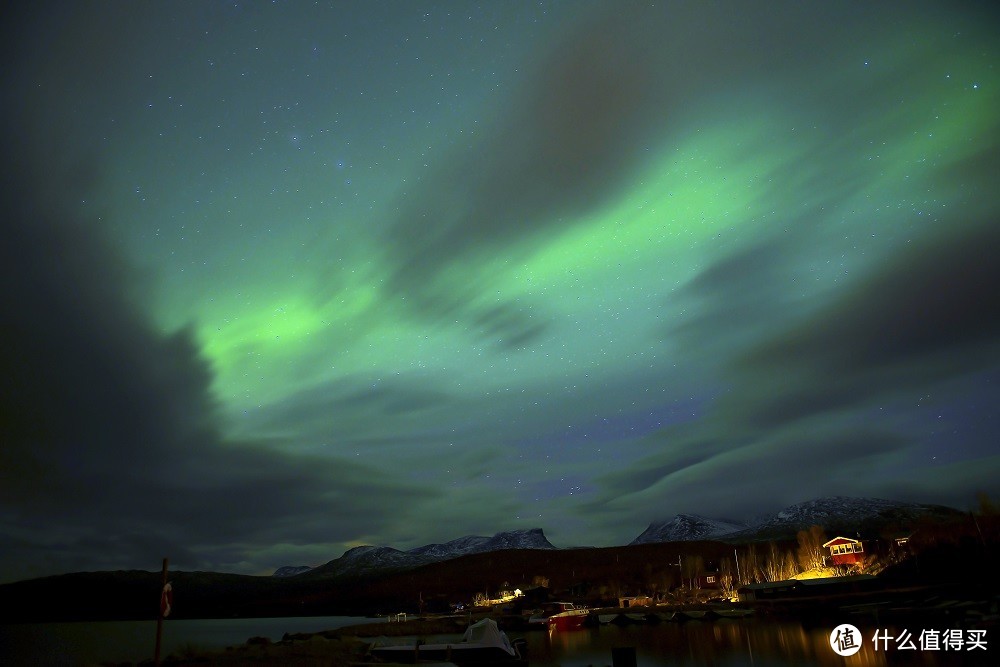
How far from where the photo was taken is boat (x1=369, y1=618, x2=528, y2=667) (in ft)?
175

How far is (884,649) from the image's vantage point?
5272cm

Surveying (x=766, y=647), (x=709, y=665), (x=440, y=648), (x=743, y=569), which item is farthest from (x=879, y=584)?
(x=743, y=569)

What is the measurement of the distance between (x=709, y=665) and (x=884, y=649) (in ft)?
47.5

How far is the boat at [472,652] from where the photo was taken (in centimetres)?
5328

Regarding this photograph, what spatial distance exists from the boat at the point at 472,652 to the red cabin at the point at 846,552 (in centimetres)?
11378

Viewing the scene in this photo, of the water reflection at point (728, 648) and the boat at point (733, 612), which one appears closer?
the water reflection at point (728, 648)

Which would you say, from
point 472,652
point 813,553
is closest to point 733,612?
point 472,652

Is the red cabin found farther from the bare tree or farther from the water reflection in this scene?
the water reflection

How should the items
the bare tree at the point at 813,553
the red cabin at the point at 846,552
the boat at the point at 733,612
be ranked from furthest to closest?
the bare tree at the point at 813,553
the red cabin at the point at 846,552
the boat at the point at 733,612

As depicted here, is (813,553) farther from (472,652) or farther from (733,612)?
(472,652)

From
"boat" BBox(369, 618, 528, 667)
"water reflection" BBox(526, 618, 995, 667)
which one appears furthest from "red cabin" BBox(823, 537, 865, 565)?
"boat" BBox(369, 618, 528, 667)

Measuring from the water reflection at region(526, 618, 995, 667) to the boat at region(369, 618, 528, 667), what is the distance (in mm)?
6618

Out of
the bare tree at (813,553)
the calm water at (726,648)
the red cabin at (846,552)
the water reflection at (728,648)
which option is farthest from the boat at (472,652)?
the bare tree at (813,553)

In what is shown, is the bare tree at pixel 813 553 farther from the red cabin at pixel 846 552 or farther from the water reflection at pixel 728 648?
the water reflection at pixel 728 648
